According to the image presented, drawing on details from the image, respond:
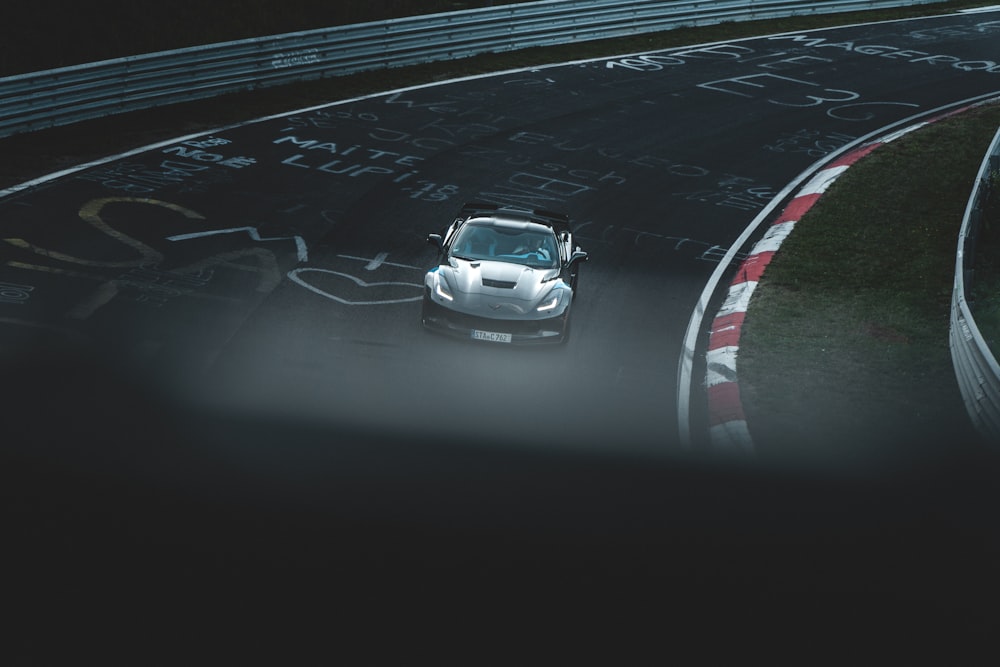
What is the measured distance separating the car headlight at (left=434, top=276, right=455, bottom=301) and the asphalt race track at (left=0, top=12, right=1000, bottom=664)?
566mm

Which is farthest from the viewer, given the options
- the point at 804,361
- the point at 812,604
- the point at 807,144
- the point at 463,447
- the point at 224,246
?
the point at 807,144

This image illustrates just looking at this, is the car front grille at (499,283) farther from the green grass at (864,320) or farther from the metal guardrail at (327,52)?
the metal guardrail at (327,52)

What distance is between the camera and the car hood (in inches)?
476

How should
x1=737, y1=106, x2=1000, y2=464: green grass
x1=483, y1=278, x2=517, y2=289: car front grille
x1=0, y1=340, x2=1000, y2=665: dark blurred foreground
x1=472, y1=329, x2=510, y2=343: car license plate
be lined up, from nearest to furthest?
x1=0, y1=340, x2=1000, y2=665: dark blurred foreground
x1=737, y1=106, x2=1000, y2=464: green grass
x1=472, y1=329, x2=510, y2=343: car license plate
x1=483, y1=278, x2=517, y2=289: car front grille

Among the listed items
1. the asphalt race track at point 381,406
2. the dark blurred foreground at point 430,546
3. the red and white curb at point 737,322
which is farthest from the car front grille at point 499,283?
the dark blurred foreground at point 430,546

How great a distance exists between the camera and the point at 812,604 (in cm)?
749

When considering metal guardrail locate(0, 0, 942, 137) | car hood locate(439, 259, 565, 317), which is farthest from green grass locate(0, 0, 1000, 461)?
car hood locate(439, 259, 565, 317)

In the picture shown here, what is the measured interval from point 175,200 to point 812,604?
12107 millimetres

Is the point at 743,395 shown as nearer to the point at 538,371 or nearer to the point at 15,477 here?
the point at 538,371

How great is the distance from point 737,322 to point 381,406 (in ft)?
17.2

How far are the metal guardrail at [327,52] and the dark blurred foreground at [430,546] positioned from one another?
10.4 metres

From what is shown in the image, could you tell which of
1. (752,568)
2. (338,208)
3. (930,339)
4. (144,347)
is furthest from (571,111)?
(752,568)

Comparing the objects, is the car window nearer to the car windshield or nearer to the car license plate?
the car windshield

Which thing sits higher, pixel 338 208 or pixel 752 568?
pixel 338 208
